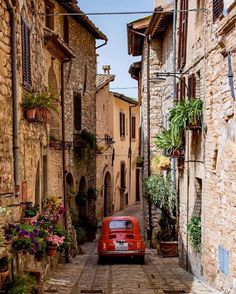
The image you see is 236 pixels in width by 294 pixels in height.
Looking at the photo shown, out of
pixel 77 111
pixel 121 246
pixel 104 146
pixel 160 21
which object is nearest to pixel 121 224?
pixel 121 246

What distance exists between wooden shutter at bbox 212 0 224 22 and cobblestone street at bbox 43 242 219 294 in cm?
554

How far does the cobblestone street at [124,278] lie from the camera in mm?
11609

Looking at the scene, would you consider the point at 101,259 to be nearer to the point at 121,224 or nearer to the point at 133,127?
the point at 121,224

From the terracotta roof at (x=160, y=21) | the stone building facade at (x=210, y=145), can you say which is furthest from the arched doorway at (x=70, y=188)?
the terracotta roof at (x=160, y=21)

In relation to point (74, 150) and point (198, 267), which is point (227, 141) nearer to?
point (198, 267)

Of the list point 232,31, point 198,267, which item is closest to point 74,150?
point 198,267

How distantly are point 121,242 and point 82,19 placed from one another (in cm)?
1047

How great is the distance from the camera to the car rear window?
1764 cm

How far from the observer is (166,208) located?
1838 cm

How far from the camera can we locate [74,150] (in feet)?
71.0

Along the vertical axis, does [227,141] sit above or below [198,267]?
above

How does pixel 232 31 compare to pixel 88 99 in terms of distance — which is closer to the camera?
pixel 232 31

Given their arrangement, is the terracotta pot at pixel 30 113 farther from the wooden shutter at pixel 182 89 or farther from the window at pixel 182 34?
the window at pixel 182 34

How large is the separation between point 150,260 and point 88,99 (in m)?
9.79
